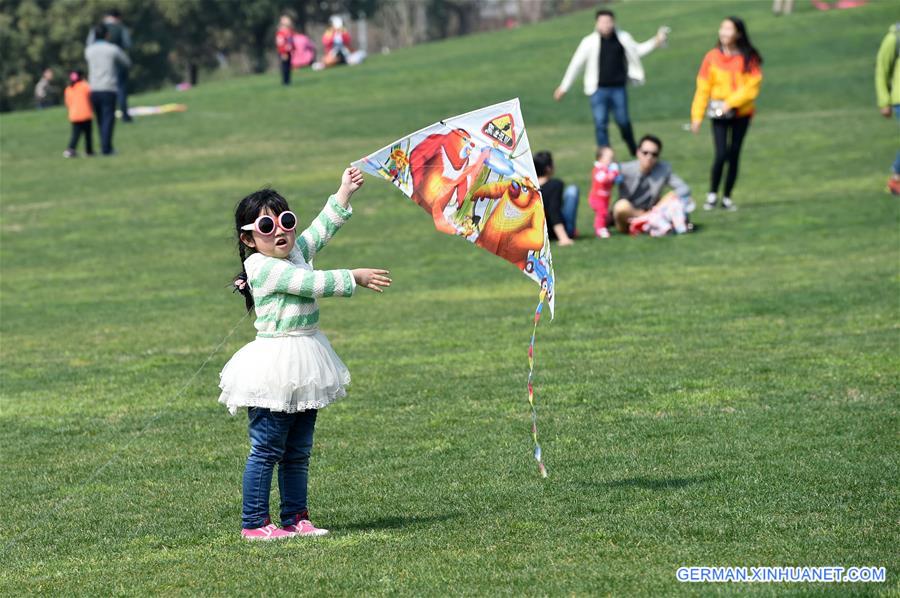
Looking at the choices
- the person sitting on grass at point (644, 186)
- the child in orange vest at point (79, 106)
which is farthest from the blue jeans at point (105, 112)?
the person sitting on grass at point (644, 186)

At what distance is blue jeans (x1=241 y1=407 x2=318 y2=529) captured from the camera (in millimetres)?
7066

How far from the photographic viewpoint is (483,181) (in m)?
7.99

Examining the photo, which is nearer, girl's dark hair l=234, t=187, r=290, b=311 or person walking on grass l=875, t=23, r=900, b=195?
girl's dark hair l=234, t=187, r=290, b=311

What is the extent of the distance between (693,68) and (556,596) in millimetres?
33061

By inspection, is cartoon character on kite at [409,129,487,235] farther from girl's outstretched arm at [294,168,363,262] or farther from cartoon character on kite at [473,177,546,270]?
girl's outstretched arm at [294,168,363,262]

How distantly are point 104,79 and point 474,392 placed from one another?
19221 mm

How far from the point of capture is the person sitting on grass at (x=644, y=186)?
18500 mm

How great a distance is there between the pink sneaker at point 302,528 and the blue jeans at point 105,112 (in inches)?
883

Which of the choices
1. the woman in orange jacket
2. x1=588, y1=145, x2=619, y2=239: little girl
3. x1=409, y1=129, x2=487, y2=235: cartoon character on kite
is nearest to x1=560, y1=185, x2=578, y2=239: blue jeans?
x1=588, y1=145, x2=619, y2=239: little girl

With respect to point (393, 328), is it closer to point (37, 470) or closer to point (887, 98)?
point (37, 470)

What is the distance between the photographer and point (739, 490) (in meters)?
7.73

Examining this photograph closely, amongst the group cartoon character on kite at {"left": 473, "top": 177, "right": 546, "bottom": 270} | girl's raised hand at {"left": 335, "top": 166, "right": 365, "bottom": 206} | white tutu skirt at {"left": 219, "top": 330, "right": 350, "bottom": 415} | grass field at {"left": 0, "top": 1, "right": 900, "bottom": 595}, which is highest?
girl's raised hand at {"left": 335, "top": 166, "right": 365, "bottom": 206}

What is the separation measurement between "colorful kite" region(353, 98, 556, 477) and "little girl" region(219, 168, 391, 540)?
3.05ft

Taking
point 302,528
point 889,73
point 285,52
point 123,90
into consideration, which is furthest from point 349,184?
point 285,52
